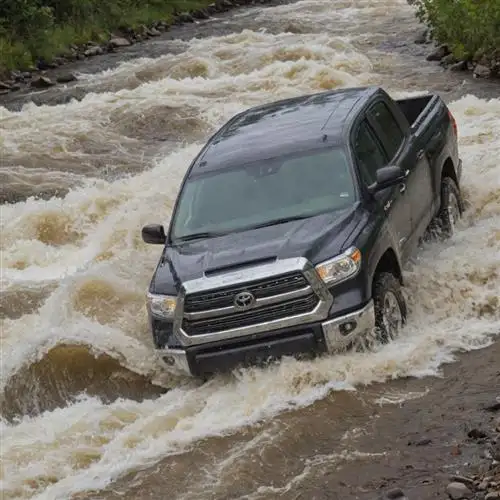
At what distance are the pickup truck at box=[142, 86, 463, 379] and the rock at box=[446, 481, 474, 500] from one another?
204 centimetres

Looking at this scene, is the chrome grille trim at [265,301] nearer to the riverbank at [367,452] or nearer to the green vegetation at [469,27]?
the riverbank at [367,452]

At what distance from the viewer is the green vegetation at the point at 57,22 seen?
29.8 meters

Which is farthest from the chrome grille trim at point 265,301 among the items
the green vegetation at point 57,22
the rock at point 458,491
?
the green vegetation at point 57,22

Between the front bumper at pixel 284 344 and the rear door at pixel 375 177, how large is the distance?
1.23 meters

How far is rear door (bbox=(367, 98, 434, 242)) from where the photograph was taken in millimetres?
10078

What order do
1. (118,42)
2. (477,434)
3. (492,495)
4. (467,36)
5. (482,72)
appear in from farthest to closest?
(118,42), (467,36), (482,72), (477,434), (492,495)

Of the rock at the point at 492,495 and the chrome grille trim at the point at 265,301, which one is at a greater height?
the chrome grille trim at the point at 265,301

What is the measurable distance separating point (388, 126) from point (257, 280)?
302cm

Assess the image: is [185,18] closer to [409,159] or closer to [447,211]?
[447,211]

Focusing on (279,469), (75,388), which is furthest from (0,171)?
(279,469)

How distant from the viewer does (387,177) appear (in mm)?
9070

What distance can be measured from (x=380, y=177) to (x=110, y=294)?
3.30 meters

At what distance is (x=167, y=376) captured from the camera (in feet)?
30.2

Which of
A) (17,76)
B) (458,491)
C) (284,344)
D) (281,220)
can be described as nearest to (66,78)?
(17,76)
